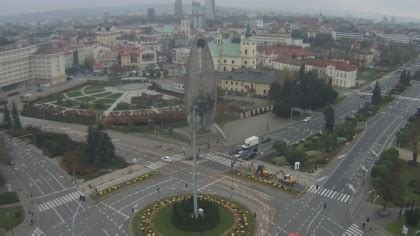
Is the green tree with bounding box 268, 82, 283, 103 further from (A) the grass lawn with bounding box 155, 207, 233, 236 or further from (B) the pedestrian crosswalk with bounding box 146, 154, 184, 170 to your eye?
(A) the grass lawn with bounding box 155, 207, 233, 236

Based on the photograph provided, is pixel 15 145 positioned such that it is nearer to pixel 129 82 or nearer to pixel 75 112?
pixel 75 112

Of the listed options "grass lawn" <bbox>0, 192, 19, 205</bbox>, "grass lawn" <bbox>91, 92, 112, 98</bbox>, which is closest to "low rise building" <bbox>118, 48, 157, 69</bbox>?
"grass lawn" <bbox>91, 92, 112, 98</bbox>

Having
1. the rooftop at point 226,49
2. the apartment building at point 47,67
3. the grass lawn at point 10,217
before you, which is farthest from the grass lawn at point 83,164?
the rooftop at point 226,49

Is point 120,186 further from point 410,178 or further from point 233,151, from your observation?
point 410,178

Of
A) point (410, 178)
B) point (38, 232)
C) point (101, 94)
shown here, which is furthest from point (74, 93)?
point (410, 178)

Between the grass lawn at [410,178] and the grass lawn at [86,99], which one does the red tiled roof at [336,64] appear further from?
the grass lawn at [86,99]

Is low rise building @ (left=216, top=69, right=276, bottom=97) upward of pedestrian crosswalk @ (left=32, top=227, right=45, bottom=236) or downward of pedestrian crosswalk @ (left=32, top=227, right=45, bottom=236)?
upward
